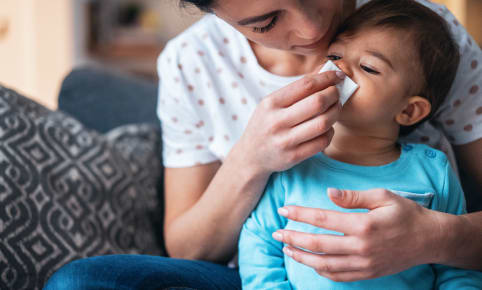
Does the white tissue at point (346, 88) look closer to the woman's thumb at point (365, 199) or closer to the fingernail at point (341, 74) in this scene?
the fingernail at point (341, 74)

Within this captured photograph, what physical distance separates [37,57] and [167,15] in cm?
130

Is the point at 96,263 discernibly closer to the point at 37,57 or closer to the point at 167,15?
the point at 37,57

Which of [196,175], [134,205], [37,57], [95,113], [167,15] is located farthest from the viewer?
[167,15]

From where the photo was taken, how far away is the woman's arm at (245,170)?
888mm

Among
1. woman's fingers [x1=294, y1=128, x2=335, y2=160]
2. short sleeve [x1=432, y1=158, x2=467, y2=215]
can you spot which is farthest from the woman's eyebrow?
short sleeve [x1=432, y1=158, x2=467, y2=215]

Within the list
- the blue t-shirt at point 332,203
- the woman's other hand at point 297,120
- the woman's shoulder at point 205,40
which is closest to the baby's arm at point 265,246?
the blue t-shirt at point 332,203

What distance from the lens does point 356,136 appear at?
3.39 ft

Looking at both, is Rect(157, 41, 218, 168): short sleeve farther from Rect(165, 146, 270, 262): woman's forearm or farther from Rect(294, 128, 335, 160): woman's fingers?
Rect(294, 128, 335, 160): woman's fingers

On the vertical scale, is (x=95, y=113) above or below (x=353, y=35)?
below

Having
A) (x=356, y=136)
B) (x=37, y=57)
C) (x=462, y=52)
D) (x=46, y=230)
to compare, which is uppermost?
(x=462, y=52)

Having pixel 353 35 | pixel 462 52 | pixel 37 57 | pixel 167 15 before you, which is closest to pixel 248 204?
pixel 353 35

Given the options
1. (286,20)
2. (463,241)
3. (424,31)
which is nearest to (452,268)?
(463,241)

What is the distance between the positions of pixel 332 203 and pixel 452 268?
263mm

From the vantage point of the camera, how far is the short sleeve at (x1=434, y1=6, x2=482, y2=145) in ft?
3.67
